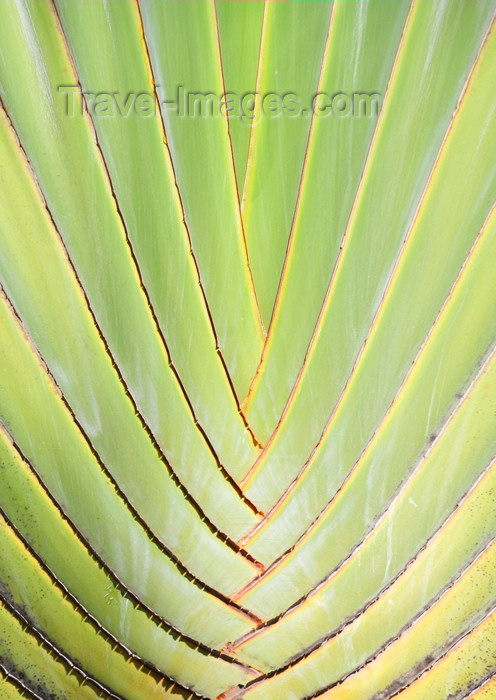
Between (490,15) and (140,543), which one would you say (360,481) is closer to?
(140,543)

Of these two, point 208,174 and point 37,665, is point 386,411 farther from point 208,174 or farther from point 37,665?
point 37,665

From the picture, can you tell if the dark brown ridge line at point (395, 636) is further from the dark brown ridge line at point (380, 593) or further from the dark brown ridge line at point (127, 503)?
the dark brown ridge line at point (127, 503)

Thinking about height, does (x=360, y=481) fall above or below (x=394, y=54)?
below

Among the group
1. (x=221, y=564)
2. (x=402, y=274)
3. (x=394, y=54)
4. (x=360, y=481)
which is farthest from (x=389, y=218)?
(x=221, y=564)

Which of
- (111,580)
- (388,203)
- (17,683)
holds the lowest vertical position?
(17,683)

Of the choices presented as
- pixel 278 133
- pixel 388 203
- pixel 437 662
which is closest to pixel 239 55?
pixel 278 133

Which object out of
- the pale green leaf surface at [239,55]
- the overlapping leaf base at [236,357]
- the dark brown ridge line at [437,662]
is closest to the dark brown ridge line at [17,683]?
the overlapping leaf base at [236,357]
